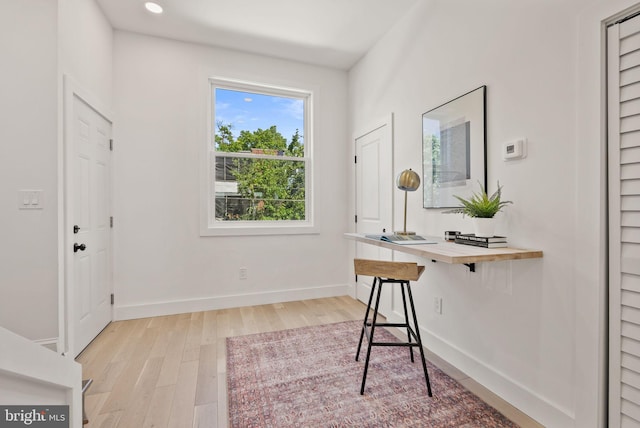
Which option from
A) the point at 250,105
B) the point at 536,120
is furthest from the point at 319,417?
the point at 250,105

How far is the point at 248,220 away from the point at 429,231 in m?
2.08

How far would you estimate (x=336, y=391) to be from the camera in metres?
1.91

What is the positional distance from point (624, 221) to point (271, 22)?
9.99 feet

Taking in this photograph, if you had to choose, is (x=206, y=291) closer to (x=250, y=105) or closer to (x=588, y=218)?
(x=250, y=105)

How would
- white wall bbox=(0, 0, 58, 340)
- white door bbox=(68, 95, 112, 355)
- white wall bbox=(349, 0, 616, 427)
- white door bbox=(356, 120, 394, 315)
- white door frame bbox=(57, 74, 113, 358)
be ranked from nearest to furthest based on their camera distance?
white wall bbox=(349, 0, 616, 427) < white wall bbox=(0, 0, 58, 340) < white door frame bbox=(57, 74, 113, 358) < white door bbox=(68, 95, 112, 355) < white door bbox=(356, 120, 394, 315)

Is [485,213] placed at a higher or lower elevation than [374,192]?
lower

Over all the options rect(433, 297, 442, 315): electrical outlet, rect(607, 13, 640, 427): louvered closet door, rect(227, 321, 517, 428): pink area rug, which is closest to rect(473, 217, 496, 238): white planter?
rect(607, 13, 640, 427): louvered closet door

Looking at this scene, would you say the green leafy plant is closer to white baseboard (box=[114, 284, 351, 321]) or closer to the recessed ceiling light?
white baseboard (box=[114, 284, 351, 321])

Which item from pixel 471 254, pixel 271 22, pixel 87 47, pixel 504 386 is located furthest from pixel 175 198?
pixel 504 386

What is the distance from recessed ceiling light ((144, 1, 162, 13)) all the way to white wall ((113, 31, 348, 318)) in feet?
1.52

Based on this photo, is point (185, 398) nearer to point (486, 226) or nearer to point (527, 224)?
point (486, 226)

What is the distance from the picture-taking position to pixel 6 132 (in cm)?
198

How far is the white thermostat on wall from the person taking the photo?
5.64 feet

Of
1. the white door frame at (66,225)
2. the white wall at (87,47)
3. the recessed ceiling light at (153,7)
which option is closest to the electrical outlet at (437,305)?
the white door frame at (66,225)
